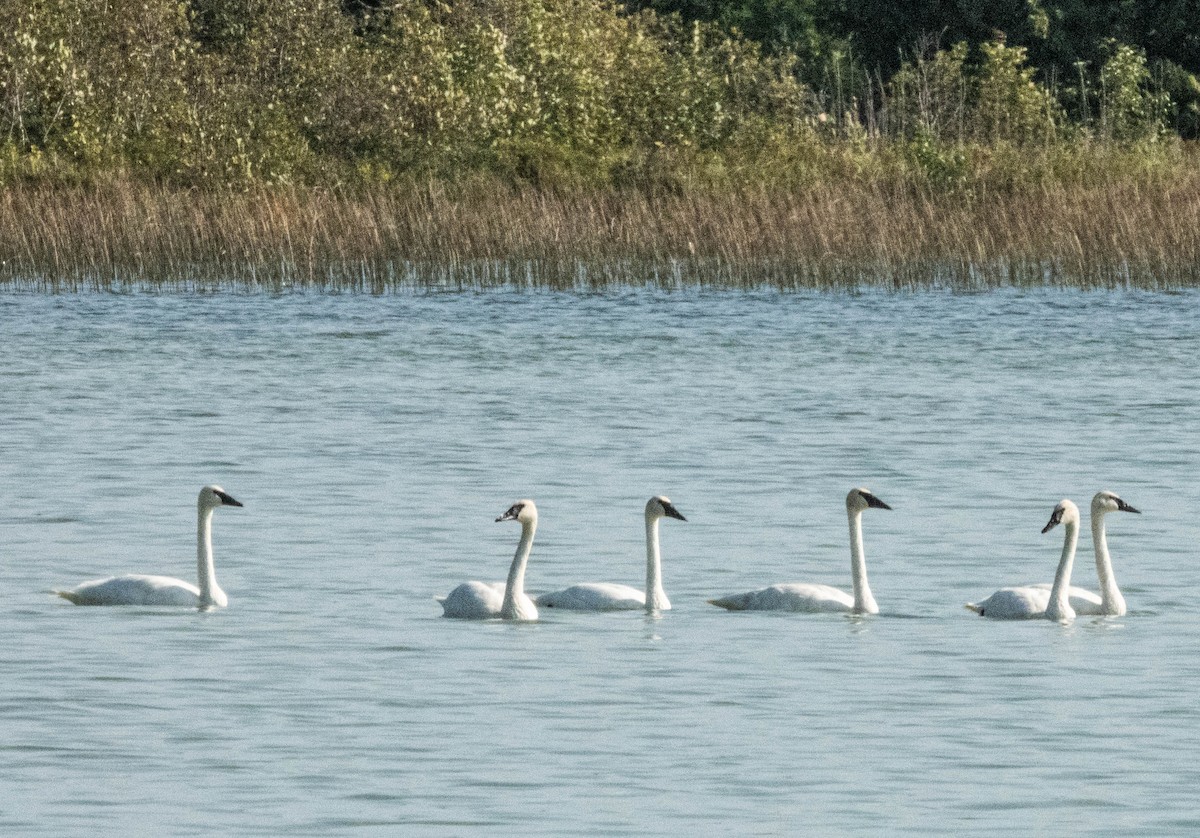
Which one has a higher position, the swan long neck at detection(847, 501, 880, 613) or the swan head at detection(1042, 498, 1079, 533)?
the swan head at detection(1042, 498, 1079, 533)

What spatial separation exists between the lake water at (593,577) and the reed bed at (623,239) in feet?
8.51

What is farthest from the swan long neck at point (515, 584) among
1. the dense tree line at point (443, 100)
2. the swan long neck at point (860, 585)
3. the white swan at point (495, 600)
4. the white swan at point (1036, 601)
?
the dense tree line at point (443, 100)

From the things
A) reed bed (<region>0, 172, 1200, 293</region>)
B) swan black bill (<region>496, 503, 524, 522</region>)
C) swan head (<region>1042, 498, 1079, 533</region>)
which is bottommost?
swan head (<region>1042, 498, 1079, 533</region>)

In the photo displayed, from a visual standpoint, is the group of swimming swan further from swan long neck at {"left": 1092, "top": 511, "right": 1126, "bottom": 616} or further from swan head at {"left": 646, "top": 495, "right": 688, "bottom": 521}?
swan head at {"left": 646, "top": 495, "right": 688, "bottom": 521}

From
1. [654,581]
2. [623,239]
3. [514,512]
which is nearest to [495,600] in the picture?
[514,512]

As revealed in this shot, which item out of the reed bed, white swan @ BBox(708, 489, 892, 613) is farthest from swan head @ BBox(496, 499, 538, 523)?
the reed bed

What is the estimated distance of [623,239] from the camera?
2831 centimetres

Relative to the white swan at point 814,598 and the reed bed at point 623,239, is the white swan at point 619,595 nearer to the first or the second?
the white swan at point 814,598

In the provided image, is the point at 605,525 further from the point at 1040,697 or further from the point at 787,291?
the point at 787,291

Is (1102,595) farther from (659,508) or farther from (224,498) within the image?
(224,498)

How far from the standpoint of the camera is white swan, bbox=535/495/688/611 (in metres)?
11.3

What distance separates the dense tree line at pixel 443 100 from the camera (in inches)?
1298

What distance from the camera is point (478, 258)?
2875 centimetres

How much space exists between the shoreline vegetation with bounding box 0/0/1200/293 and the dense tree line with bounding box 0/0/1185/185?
54mm
